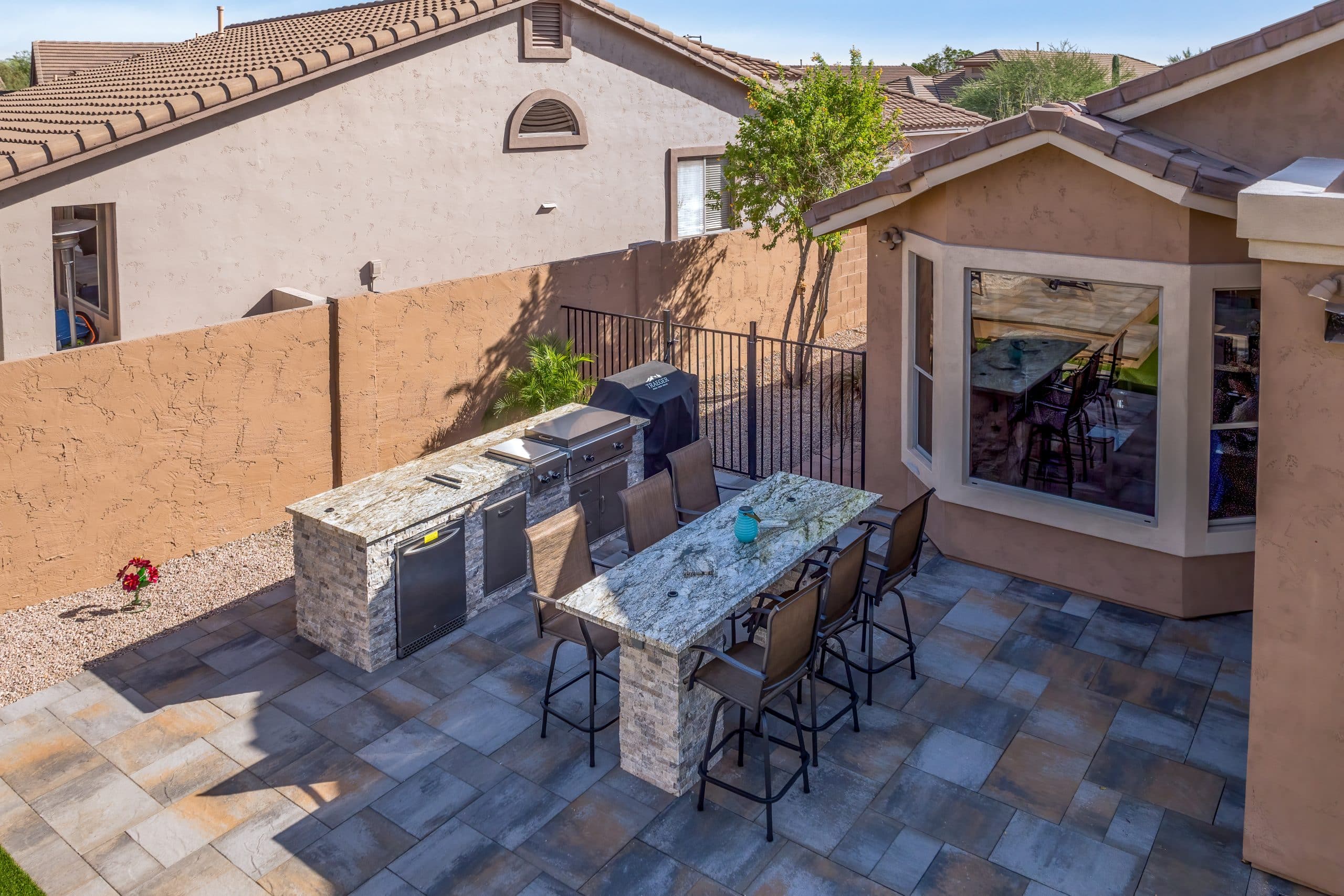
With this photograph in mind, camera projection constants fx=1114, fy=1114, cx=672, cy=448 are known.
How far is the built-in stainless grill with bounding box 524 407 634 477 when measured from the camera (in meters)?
9.71

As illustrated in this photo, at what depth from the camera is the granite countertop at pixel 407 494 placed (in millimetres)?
8070

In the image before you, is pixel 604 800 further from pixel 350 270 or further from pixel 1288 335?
pixel 350 270

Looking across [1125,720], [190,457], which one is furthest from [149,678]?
[1125,720]

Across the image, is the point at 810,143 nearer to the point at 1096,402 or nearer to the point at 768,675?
the point at 1096,402

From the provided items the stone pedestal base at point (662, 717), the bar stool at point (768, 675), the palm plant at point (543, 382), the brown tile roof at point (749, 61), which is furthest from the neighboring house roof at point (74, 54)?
the bar stool at point (768, 675)

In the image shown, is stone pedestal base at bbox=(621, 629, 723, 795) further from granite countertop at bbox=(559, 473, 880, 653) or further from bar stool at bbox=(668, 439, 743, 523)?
bar stool at bbox=(668, 439, 743, 523)

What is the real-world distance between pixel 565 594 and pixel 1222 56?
6118 millimetres

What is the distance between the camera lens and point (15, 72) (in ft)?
180

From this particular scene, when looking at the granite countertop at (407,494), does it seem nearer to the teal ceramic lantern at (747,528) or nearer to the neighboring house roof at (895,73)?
the teal ceramic lantern at (747,528)

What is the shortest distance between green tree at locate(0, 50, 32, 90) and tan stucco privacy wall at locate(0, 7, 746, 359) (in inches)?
1587

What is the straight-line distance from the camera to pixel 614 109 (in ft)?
55.6

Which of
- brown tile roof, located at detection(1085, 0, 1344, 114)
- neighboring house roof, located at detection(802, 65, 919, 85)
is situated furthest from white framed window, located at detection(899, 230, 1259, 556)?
neighboring house roof, located at detection(802, 65, 919, 85)

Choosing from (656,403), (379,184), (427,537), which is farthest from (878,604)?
(379,184)

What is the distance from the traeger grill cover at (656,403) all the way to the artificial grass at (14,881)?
20.8 ft
